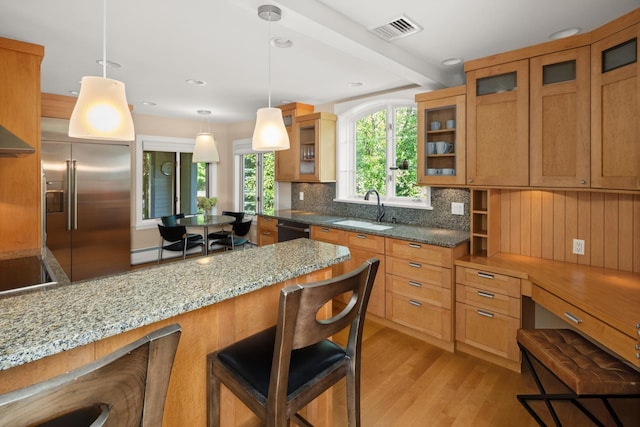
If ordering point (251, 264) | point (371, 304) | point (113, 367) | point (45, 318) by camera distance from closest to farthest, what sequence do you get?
point (113, 367)
point (45, 318)
point (251, 264)
point (371, 304)

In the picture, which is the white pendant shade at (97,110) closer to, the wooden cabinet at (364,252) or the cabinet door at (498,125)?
the wooden cabinet at (364,252)

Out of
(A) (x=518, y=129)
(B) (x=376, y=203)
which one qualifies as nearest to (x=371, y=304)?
(B) (x=376, y=203)

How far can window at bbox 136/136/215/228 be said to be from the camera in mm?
5746

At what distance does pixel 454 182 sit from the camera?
309 centimetres

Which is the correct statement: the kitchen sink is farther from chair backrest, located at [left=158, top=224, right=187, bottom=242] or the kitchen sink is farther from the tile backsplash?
chair backrest, located at [left=158, top=224, right=187, bottom=242]

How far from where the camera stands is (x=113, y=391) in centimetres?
68

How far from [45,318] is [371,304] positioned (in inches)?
111

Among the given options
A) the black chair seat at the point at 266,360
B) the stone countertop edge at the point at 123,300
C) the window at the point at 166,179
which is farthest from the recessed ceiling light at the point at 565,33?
the window at the point at 166,179

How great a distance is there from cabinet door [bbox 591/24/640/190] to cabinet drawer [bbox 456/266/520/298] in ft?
2.79

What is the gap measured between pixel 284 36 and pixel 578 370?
276 cm

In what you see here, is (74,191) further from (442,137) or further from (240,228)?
(442,137)

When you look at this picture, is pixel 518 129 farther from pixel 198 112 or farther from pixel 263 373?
pixel 198 112

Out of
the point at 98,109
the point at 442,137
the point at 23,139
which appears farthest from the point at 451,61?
the point at 23,139

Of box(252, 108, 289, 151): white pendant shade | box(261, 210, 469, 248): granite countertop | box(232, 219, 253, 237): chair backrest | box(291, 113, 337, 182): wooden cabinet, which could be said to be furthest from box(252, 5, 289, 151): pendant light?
box(232, 219, 253, 237): chair backrest
